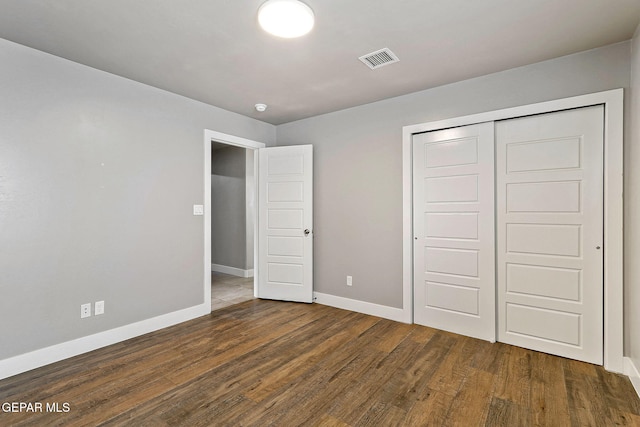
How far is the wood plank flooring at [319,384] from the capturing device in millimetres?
1890

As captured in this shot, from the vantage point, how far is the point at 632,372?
2229 millimetres

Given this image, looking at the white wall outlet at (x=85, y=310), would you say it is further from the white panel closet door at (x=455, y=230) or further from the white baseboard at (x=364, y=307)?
the white panel closet door at (x=455, y=230)

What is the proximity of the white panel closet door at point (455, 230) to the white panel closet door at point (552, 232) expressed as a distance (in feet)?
0.37

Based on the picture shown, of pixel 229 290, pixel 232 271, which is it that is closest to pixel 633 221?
pixel 229 290

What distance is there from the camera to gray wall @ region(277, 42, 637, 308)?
2.64 m

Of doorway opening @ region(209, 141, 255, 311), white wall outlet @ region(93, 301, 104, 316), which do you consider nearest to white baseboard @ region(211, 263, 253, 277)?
doorway opening @ region(209, 141, 255, 311)

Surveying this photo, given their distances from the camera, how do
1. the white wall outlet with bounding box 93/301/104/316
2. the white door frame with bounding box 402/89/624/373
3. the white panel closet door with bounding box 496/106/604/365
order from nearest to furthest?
the white door frame with bounding box 402/89/624/373 < the white panel closet door with bounding box 496/106/604/365 < the white wall outlet with bounding box 93/301/104/316

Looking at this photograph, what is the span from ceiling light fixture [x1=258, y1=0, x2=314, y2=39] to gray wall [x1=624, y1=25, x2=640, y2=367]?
2.37 metres

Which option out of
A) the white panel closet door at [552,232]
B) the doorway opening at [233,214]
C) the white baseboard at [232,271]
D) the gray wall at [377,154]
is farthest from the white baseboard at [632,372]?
the white baseboard at [232,271]

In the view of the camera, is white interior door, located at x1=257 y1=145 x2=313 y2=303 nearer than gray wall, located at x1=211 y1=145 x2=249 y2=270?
Yes

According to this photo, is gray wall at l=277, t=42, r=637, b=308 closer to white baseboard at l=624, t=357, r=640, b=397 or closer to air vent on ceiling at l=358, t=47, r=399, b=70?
air vent on ceiling at l=358, t=47, r=399, b=70

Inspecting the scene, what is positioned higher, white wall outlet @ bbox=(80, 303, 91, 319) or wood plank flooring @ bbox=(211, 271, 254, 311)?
white wall outlet @ bbox=(80, 303, 91, 319)

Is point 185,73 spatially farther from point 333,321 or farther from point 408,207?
point 333,321

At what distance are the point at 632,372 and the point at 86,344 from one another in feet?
14.6
